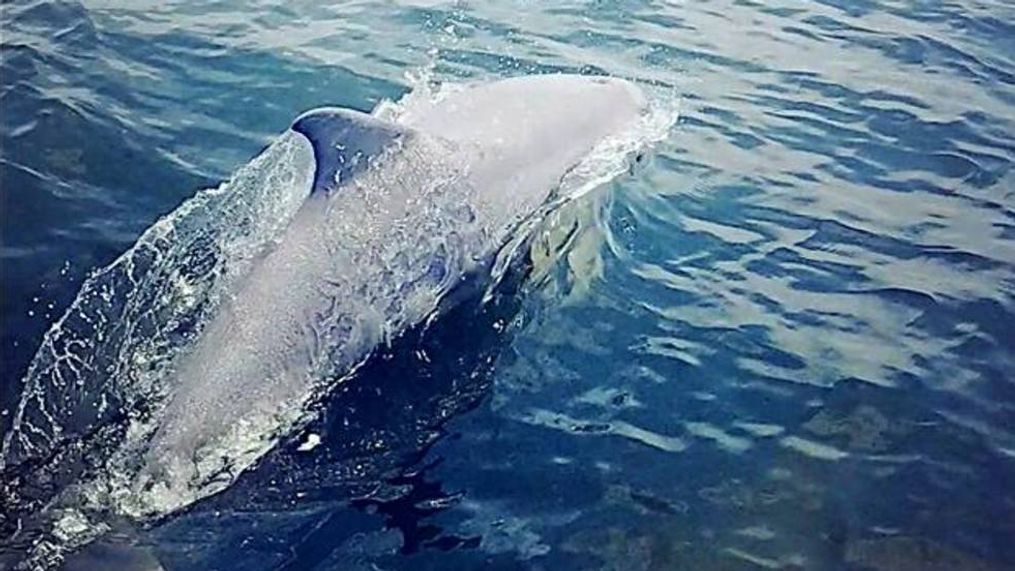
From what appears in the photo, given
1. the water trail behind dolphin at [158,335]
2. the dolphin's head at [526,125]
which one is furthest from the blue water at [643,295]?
the dolphin's head at [526,125]

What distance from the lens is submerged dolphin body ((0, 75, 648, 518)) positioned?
6.89m

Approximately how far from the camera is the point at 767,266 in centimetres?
955

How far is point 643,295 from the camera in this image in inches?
356

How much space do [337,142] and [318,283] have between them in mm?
979

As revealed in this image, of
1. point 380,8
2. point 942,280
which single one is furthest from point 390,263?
point 380,8

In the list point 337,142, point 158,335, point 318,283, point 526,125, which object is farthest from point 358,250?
point 526,125

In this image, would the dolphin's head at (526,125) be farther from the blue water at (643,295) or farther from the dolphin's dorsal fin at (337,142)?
the dolphin's dorsal fin at (337,142)

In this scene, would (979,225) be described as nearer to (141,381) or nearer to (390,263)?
(390,263)

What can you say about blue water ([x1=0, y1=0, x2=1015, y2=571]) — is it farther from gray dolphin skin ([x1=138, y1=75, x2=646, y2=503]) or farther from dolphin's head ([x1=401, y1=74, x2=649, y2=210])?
dolphin's head ([x1=401, y1=74, x2=649, y2=210])

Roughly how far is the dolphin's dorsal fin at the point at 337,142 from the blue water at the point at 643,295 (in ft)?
4.04

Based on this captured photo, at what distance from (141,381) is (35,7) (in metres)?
6.79

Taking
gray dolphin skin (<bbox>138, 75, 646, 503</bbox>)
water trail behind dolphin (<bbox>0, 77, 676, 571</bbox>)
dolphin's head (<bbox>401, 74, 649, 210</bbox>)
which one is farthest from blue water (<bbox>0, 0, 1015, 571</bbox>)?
dolphin's head (<bbox>401, 74, 649, 210</bbox>)

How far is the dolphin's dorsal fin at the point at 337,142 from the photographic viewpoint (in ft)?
26.0

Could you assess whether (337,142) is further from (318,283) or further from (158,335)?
(158,335)
